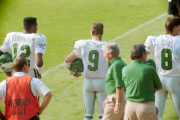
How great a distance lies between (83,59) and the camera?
15.0 feet

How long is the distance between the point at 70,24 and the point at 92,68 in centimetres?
759

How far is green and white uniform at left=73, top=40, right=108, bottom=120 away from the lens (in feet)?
14.7

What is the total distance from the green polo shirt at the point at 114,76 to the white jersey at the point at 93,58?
50 cm

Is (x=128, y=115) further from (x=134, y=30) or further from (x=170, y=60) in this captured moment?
(x=134, y=30)

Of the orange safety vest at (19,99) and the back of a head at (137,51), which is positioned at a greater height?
the back of a head at (137,51)

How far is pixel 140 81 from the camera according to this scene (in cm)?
366

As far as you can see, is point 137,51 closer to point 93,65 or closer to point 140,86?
point 140,86

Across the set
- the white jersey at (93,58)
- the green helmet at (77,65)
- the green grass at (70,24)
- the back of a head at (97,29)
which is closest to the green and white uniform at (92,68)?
the white jersey at (93,58)

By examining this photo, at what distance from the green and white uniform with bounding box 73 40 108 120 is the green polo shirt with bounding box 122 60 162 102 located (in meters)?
→ 0.79

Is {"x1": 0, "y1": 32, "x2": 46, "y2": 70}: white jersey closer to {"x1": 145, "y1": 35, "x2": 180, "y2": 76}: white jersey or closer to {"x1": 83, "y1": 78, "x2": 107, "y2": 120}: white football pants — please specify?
{"x1": 83, "y1": 78, "x2": 107, "y2": 120}: white football pants

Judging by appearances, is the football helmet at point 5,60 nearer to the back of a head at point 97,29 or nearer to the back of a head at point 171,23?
the back of a head at point 97,29

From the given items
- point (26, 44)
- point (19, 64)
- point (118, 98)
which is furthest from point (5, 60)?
point (118, 98)

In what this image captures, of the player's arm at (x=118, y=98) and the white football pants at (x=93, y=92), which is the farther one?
the white football pants at (x=93, y=92)

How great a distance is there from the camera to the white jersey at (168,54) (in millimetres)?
4438
